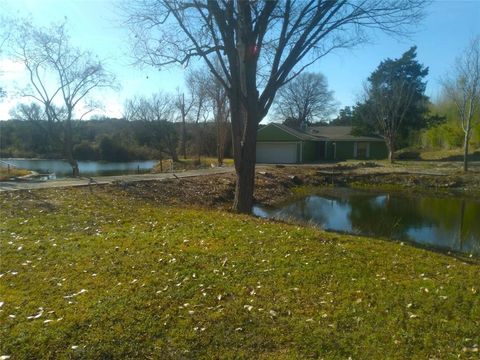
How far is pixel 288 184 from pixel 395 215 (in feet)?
31.8

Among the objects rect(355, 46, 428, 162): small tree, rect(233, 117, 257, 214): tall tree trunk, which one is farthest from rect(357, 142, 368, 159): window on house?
rect(233, 117, 257, 214): tall tree trunk

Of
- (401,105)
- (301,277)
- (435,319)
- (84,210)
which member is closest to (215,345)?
(301,277)

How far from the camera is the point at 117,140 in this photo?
57625 millimetres

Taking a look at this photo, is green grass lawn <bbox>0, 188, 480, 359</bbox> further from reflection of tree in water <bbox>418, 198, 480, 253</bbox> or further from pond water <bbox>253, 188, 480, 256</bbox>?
reflection of tree in water <bbox>418, 198, 480, 253</bbox>

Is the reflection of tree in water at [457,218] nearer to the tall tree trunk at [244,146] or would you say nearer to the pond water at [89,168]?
the tall tree trunk at [244,146]

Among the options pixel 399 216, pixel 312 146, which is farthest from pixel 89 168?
pixel 399 216

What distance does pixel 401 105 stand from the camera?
36188 millimetres

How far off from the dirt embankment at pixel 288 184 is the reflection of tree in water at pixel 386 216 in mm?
4074

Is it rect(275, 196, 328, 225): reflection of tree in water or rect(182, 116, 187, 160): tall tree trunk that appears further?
rect(182, 116, 187, 160): tall tree trunk

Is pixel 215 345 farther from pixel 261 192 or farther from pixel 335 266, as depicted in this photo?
pixel 261 192

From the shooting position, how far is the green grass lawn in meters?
3.67

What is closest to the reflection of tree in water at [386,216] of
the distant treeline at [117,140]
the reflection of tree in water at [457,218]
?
the reflection of tree in water at [457,218]

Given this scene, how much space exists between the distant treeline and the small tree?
16246mm

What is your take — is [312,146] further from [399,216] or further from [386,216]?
[399,216]
